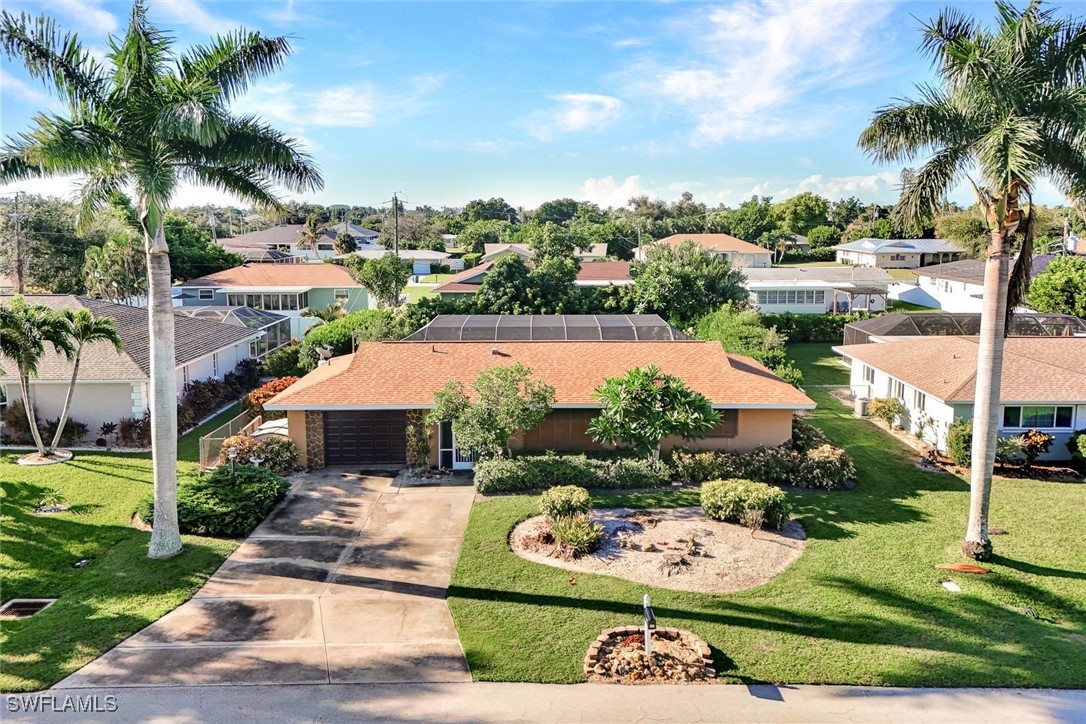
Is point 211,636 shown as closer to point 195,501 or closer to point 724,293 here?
point 195,501

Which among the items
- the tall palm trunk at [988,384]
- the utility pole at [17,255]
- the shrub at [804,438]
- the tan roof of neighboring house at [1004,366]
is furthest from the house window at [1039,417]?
the utility pole at [17,255]

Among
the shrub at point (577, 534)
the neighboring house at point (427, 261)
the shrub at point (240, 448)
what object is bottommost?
the shrub at point (577, 534)

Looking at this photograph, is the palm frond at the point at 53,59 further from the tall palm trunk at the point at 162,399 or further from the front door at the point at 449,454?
the front door at the point at 449,454

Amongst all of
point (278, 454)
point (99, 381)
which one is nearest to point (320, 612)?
point (278, 454)

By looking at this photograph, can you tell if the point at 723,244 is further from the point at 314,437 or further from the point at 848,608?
the point at 848,608

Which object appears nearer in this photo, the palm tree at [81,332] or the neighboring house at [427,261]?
the palm tree at [81,332]

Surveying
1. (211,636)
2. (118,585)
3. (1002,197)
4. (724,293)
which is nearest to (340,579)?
(211,636)
